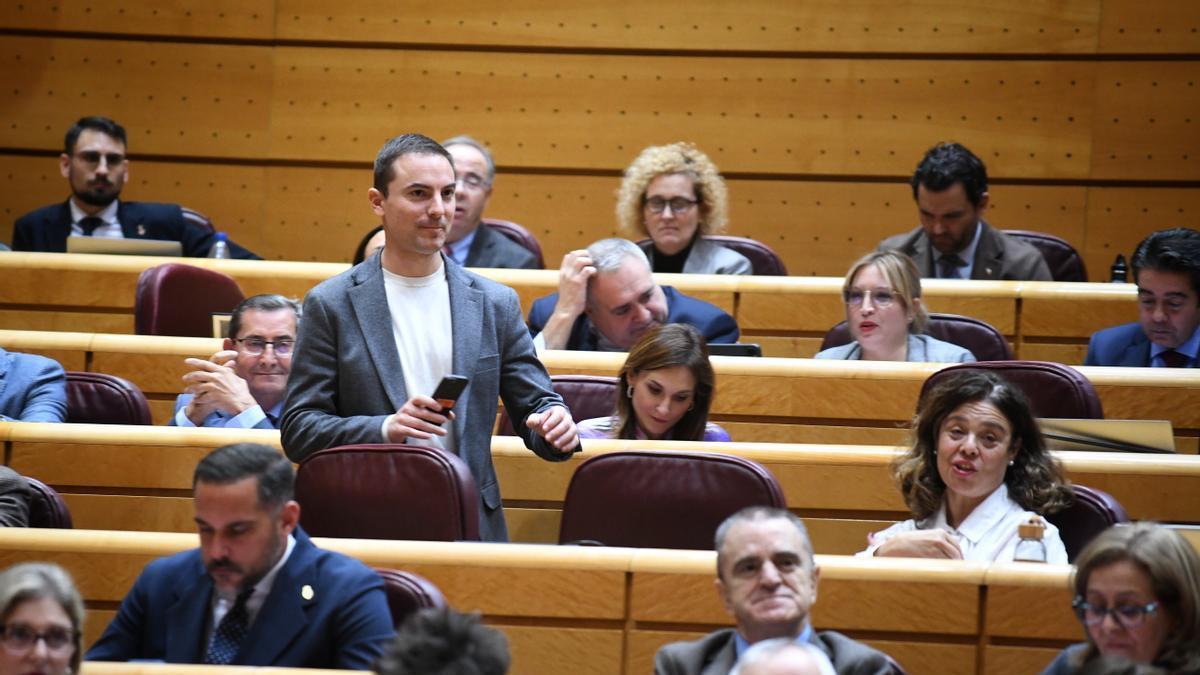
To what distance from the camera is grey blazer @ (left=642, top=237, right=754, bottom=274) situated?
177 inches

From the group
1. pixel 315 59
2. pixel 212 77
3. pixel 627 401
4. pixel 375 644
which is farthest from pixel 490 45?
pixel 375 644

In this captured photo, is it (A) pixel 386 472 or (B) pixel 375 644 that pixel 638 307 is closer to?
(A) pixel 386 472

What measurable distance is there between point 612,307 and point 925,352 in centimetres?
75

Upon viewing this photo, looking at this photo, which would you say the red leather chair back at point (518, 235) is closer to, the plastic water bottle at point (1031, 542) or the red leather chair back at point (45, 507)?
the red leather chair back at point (45, 507)

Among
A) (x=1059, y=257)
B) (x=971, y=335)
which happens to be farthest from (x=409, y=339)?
(x=1059, y=257)

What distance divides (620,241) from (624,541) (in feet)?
4.36

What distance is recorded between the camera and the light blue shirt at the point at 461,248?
15.1 feet

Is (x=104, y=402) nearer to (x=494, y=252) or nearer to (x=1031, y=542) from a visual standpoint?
(x=494, y=252)

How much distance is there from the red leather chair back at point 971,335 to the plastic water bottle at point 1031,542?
49.4 inches

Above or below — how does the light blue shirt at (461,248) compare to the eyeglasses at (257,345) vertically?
above

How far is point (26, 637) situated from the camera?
6.46 feet

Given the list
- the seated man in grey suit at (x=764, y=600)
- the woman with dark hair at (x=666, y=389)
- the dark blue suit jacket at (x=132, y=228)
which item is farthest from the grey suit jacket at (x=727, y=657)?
the dark blue suit jacket at (x=132, y=228)

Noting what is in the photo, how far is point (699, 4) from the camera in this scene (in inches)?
227

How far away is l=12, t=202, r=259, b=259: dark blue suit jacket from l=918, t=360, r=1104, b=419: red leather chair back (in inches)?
106
